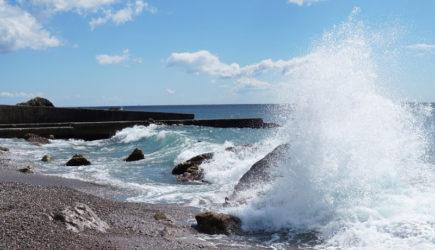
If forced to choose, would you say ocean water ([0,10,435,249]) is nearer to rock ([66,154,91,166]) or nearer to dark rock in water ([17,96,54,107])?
rock ([66,154,91,166])

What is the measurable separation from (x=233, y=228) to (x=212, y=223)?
0.30 meters

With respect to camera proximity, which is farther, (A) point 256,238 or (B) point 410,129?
(B) point 410,129

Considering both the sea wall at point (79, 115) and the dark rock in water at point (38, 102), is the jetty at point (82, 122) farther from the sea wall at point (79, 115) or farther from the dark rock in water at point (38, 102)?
the dark rock in water at point (38, 102)

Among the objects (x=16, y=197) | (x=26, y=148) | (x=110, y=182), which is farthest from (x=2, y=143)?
(x=16, y=197)

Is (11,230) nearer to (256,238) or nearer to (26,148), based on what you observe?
(256,238)

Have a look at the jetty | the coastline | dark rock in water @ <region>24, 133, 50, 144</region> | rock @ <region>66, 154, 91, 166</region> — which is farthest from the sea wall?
the coastline

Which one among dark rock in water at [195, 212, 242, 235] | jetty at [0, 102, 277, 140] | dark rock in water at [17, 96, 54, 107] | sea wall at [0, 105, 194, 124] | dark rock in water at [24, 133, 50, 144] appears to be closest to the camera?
dark rock in water at [195, 212, 242, 235]

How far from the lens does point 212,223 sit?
18.7 ft

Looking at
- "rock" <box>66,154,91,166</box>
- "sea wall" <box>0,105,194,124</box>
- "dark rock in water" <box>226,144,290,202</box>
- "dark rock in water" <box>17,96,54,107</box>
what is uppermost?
"dark rock in water" <box>17,96,54,107</box>

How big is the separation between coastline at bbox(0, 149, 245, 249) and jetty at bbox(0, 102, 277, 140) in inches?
598

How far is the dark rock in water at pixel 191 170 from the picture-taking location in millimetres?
10299

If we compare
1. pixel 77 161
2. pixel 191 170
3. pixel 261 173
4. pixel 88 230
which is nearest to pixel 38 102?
pixel 77 161

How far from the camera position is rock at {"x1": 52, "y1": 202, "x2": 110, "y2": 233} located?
4777 millimetres

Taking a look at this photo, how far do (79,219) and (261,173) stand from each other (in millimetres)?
3607
